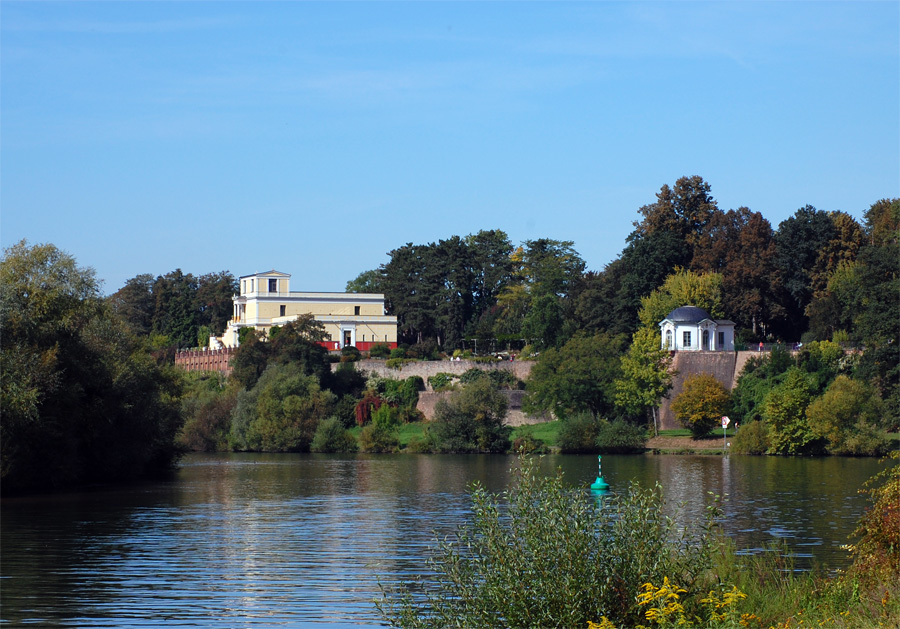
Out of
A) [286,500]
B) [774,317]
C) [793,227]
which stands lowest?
[286,500]

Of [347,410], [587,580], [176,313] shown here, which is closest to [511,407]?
[347,410]

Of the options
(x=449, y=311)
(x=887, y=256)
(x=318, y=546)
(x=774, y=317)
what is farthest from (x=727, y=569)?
(x=449, y=311)

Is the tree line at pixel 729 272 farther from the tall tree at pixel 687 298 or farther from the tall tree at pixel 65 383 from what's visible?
the tall tree at pixel 65 383

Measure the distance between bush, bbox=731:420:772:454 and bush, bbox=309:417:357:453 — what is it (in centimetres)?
2400

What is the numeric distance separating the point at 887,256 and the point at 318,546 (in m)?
42.2

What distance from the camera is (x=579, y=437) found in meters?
65.4

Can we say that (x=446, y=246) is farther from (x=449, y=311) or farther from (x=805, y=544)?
Result: (x=805, y=544)

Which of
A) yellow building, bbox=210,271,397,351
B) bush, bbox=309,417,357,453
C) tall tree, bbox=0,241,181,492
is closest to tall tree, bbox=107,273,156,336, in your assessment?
yellow building, bbox=210,271,397,351

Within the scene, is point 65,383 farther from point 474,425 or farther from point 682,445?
point 682,445

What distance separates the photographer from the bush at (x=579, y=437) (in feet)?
215

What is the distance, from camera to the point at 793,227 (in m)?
80.7

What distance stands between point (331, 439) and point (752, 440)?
84.8ft

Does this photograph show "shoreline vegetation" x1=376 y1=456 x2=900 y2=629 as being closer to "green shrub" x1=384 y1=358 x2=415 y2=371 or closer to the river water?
the river water

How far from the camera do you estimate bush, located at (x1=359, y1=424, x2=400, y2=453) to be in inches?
2822
